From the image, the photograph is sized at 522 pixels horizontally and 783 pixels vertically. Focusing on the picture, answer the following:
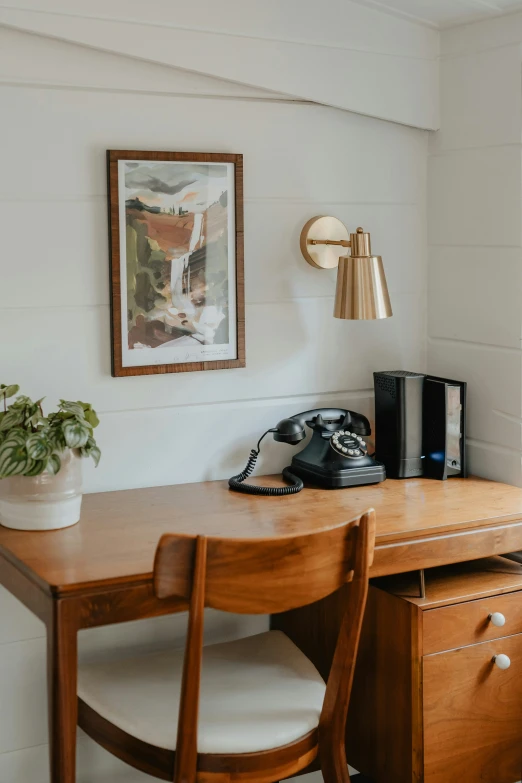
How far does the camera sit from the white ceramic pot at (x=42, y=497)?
207 cm

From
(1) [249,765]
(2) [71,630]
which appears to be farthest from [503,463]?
(2) [71,630]

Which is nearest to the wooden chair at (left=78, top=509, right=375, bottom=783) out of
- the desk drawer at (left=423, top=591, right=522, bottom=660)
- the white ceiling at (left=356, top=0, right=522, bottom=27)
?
the desk drawer at (left=423, top=591, right=522, bottom=660)

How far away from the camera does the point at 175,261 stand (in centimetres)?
246

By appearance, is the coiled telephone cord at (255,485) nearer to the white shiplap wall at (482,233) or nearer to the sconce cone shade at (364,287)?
the sconce cone shade at (364,287)

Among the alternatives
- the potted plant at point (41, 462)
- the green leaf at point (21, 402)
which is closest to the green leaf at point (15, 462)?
the potted plant at point (41, 462)

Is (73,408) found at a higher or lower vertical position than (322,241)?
lower

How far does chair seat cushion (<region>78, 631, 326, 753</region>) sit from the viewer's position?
6.10 feet

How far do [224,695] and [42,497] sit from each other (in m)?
0.58

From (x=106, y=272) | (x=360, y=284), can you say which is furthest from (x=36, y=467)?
(x=360, y=284)

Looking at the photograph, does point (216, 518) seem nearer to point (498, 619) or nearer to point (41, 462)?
point (41, 462)

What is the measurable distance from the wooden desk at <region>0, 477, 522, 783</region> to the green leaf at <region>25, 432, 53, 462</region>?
0.19 metres

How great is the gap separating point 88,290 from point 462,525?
1084 millimetres

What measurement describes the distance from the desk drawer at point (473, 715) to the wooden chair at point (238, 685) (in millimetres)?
298

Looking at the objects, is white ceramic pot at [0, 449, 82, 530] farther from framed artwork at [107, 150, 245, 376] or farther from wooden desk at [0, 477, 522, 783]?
framed artwork at [107, 150, 245, 376]
